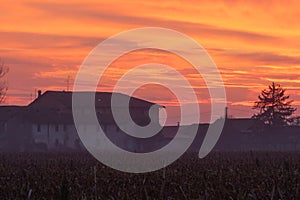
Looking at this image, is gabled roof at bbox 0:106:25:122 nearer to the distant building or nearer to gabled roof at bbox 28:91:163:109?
the distant building

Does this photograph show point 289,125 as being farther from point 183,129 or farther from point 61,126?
point 61,126

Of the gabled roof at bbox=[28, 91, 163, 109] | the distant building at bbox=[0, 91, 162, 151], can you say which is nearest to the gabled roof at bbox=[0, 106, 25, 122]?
the distant building at bbox=[0, 91, 162, 151]

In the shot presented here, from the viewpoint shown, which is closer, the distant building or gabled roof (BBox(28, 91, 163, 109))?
the distant building

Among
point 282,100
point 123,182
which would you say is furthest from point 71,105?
point 123,182

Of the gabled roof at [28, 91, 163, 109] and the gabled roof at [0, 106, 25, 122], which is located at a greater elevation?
the gabled roof at [28, 91, 163, 109]

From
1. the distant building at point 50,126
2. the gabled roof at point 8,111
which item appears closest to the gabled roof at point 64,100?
the distant building at point 50,126

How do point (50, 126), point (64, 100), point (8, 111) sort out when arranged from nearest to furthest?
point (50, 126) → point (8, 111) → point (64, 100)

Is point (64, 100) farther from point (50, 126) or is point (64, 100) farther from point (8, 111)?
point (50, 126)

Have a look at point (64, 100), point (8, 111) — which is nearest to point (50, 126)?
point (8, 111)

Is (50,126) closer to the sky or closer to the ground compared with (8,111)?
closer to the ground

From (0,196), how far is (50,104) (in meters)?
84.5

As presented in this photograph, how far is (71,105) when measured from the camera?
98.7 metres

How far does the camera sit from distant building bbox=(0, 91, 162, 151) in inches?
3440

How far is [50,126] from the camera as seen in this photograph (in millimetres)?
90000
